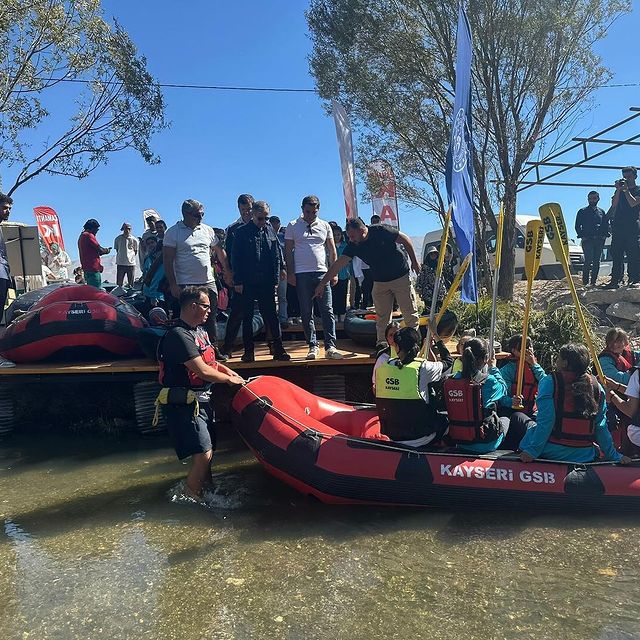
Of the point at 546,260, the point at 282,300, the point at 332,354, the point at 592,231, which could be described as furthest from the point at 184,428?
the point at 546,260

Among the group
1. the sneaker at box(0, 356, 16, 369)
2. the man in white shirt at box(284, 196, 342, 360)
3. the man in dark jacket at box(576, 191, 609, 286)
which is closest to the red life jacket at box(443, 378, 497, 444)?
the man in white shirt at box(284, 196, 342, 360)

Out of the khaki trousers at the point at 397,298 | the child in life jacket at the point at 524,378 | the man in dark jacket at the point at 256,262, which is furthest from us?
the khaki trousers at the point at 397,298

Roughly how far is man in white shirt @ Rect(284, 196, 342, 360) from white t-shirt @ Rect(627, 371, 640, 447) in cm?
286

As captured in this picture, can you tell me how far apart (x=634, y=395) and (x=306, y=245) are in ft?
11.0

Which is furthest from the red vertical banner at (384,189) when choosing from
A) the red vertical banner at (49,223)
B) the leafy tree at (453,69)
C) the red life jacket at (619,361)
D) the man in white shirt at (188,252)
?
the red vertical banner at (49,223)

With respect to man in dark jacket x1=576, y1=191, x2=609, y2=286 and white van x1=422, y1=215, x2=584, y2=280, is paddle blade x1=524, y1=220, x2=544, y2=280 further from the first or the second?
white van x1=422, y1=215, x2=584, y2=280

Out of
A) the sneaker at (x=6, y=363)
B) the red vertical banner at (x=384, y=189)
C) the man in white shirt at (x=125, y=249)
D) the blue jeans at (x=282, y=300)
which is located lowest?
the sneaker at (x=6, y=363)

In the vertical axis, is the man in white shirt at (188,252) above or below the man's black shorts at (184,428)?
above

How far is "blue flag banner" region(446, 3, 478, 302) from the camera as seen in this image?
5.00m

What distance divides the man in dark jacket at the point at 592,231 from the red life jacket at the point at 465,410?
266 inches

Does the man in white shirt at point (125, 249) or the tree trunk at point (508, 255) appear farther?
the man in white shirt at point (125, 249)

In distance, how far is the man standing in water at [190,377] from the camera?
387cm

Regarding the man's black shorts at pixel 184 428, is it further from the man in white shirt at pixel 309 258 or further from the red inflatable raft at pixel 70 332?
the red inflatable raft at pixel 70 332

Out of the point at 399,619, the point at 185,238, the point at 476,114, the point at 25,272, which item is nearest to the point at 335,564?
the point at 399,619
